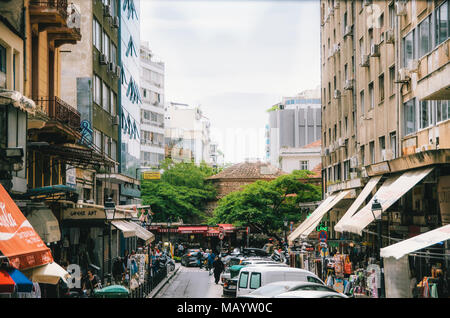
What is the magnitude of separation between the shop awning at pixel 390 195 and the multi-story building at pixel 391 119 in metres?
0.05

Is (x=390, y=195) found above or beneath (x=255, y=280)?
above

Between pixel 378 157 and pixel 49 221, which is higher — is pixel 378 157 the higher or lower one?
the higher one

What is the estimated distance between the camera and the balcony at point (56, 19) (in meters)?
22.2

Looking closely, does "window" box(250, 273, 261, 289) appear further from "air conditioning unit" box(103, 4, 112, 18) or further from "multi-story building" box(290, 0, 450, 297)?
"air conditioning unit" box(103, 4, 112, 18)

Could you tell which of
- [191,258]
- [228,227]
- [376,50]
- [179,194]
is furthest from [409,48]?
[179,194]

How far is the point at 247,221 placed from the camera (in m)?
62.4

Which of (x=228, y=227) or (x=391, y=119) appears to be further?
(x=228, y=227)

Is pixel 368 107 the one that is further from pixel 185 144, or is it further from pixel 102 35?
pixel 185 144

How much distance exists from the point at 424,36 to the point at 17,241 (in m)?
16.3

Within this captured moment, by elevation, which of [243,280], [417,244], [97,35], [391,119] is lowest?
[243,280]

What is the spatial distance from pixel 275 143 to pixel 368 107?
81010 mm

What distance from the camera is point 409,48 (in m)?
26.7

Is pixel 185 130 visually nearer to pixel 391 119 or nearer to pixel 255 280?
pixel 391 119
